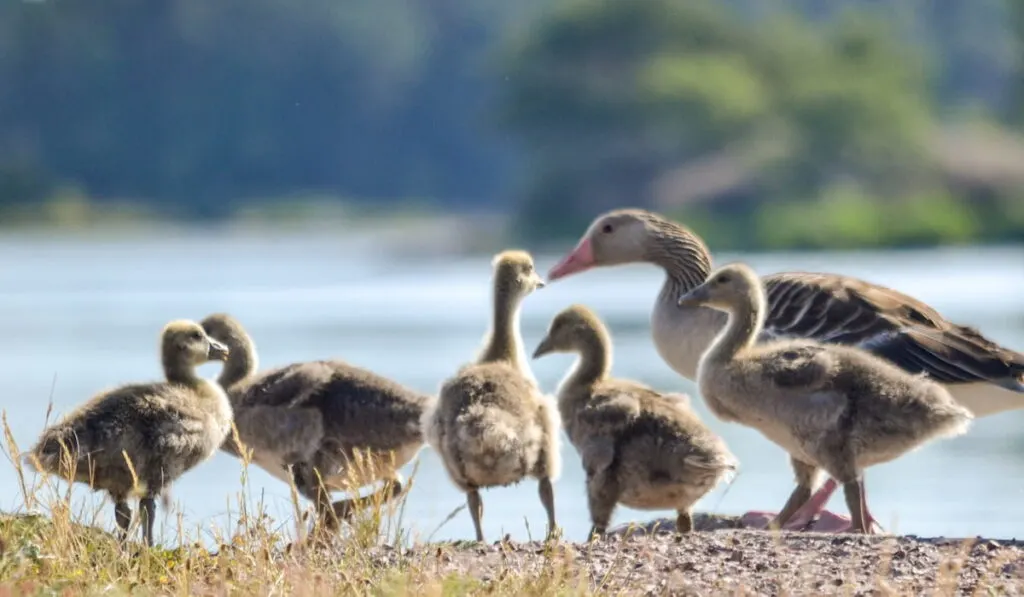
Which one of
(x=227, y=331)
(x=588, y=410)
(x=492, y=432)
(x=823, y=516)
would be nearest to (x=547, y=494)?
(x=588, y=410)

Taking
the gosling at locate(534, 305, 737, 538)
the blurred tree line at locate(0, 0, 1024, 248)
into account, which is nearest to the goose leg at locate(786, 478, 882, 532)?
the gosling at locate(534, 305, 737, 538)

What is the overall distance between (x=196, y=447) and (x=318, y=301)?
85.2 feet

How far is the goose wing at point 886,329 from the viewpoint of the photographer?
8.59 meters

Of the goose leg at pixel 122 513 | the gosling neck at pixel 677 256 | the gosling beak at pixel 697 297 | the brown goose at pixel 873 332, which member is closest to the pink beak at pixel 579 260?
the gosling neck at pixel 677 256

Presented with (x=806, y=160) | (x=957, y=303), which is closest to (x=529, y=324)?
(x=957, y=303)

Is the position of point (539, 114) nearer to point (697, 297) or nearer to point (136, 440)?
point (697, 297)

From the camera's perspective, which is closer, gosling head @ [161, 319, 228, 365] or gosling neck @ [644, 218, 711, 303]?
gosling head @ [161, 319, 228, 365]

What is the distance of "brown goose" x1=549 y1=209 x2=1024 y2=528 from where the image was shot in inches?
338

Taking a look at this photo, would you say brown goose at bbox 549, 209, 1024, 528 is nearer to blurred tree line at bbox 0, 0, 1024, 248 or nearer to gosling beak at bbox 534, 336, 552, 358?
gosling beak at bbox 534, 336, 552, 358

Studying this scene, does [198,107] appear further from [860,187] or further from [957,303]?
[957,303]

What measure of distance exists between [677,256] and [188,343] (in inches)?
139

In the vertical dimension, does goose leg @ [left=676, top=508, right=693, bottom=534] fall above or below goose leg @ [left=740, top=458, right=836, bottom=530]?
below

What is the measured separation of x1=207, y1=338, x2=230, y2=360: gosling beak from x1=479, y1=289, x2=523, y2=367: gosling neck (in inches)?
47.0

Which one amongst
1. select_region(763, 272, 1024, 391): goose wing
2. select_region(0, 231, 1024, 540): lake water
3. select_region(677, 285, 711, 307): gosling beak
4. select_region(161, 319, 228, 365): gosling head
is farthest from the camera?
select_region(0, 231, 1024, 540): lake water
